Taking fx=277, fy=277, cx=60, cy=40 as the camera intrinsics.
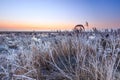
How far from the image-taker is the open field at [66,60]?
11.4ft

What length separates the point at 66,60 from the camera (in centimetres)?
445

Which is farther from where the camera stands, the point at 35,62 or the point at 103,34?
the point at 103,34

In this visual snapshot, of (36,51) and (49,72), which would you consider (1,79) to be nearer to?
(49,72)

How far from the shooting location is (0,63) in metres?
4.60

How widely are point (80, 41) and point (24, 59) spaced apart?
132 cm

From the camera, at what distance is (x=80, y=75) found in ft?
12.1

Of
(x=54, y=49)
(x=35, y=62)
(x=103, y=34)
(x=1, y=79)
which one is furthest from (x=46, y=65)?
(x=103, y=34)

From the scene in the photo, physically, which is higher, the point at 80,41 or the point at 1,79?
the point at 80,41

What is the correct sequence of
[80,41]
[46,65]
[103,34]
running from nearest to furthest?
[46,65], [80,41], [103,34]

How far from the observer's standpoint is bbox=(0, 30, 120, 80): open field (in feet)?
11.4

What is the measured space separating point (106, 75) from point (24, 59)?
157cm

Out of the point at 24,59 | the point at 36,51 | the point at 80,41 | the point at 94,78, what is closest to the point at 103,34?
the point at 80,41

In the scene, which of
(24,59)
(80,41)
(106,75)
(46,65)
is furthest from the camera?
(80,41)

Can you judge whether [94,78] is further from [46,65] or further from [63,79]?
[46,65]
